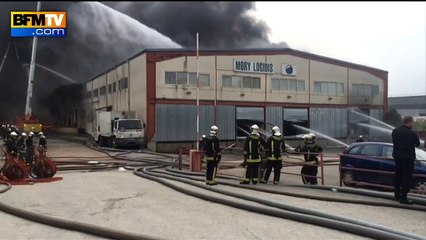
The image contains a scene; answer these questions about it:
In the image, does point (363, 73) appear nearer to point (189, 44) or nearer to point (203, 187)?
point (203, 187)

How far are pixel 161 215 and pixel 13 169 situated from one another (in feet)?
20.8

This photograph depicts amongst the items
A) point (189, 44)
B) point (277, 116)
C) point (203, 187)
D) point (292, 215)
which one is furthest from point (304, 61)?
point (189, 44)

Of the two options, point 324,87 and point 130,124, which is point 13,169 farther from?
point 324,87

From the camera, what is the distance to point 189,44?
61.7 meters

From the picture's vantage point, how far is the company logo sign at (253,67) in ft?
94.5

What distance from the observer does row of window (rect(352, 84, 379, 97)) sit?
1329 inches

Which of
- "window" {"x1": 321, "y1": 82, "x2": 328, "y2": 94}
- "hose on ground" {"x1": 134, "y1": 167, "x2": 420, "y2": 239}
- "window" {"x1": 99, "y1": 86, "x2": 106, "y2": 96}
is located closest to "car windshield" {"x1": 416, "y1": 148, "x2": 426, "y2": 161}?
"hose on ground" {"x1": 134, "y1": 167, "x2": 420, "y2": 239}

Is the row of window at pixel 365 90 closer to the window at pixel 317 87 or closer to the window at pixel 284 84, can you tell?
the window at pixel 317 87

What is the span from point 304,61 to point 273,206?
2527 cm

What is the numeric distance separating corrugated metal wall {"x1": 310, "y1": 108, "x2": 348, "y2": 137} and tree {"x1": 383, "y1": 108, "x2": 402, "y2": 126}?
3399 millimetres

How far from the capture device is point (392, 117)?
33.8 metres

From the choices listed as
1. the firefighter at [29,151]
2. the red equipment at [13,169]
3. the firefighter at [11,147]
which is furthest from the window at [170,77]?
the red equipment at [13,169]

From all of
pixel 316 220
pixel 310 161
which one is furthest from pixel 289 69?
pixel 316 220

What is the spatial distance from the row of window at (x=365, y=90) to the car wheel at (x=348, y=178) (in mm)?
24425
